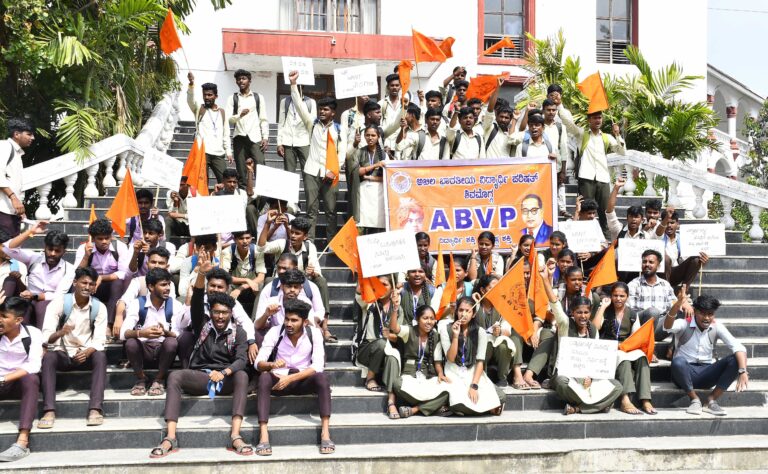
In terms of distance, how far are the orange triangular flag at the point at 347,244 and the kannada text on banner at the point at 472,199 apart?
1.82m

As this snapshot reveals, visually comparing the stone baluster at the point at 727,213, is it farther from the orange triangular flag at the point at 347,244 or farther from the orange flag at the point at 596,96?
the orange triangular flag at the point at 347,244

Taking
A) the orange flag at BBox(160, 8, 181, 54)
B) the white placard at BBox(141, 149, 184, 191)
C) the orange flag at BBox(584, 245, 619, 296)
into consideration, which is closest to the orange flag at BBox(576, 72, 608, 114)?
the orange flag at BBox(584, 245, 619, 296)

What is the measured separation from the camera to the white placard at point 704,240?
9281 millimetres

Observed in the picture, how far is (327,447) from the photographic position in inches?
288

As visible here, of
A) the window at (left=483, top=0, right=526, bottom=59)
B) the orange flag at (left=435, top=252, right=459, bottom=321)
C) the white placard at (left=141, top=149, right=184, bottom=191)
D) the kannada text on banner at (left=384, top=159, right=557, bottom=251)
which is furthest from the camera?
the window at (left=483, top=0, right=526, bottom=59)

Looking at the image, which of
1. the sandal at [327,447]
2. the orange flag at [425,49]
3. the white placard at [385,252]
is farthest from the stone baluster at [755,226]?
the sandal at [327,447]

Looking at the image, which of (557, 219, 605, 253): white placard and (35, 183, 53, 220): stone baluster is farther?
(35, 183, 53, 220): stone baluster

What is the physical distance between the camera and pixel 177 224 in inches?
399

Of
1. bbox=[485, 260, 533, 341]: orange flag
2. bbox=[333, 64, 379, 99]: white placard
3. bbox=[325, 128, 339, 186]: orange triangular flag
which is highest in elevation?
bbox=[333, 64, 379, 99]: white placard

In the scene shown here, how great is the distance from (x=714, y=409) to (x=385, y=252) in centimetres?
370

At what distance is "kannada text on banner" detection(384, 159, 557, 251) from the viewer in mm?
10516

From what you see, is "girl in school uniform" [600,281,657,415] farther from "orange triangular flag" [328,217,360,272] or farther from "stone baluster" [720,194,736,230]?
"stone baluster" [720,194,736,230]

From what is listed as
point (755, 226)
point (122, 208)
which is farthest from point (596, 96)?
point (122, 208)

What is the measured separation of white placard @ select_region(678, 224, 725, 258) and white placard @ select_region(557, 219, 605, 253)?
99 cm
